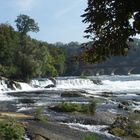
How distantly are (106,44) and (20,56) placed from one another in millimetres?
68412

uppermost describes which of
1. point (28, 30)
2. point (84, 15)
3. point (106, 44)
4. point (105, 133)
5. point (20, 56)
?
point (28, 30)

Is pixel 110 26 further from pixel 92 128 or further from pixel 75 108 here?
pixel 75 108

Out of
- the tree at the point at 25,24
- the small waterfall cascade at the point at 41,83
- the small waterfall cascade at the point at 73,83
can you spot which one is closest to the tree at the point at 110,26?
the small waterfall cascade at the point at 41,83

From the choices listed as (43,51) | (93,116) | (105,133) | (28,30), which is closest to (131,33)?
(105,133)

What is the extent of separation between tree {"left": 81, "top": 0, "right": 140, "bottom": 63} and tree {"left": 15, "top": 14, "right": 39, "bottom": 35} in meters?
91.1

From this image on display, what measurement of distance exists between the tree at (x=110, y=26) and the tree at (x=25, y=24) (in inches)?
3586

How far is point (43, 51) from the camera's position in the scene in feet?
258

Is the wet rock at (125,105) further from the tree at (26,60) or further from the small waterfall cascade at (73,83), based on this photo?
the tree at (26,60)

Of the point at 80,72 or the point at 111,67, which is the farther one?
the point at 111,67

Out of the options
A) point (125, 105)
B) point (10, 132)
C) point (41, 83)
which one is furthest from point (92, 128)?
point (41, 83)

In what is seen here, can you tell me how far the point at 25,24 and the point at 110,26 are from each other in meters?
92.7

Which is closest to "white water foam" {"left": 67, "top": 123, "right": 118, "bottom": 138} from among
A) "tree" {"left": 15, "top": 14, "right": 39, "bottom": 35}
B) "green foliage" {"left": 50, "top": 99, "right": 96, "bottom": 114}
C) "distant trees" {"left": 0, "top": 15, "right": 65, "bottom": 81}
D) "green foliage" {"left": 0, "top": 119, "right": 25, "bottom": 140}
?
"green foliage" {"left": 50, "top": 99, "right": 96, "bottom": 114}

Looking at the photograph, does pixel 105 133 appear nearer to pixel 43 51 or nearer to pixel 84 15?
pixel 84 15

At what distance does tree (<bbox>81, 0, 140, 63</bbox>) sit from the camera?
6.82 m
